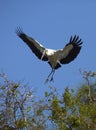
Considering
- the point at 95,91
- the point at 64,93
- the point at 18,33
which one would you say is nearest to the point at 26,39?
the point at 18,33

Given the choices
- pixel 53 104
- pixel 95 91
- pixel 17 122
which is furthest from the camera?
pixel 95 91

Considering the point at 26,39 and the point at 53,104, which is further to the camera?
the point at 26,39

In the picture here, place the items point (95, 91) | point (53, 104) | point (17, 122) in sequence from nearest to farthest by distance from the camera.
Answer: point (17, 122) < point (53, 104) < point (95, 91)

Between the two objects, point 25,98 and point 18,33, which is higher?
point 18,33

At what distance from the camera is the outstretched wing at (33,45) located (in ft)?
70.2

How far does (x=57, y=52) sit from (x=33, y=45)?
1.17m

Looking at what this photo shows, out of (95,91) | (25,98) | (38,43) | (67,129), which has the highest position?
(38,43)

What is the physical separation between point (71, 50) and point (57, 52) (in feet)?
1.64

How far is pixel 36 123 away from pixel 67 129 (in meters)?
0.95

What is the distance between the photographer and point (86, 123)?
15.7 meters

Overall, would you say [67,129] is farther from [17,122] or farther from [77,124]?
[17,122]

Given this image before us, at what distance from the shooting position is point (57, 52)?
20.8 metres

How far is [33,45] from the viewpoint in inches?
851

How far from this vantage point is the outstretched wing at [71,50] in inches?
810
